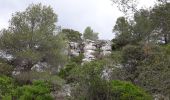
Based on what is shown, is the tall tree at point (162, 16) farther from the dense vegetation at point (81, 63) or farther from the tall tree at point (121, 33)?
the tall tree at point (121, 33)

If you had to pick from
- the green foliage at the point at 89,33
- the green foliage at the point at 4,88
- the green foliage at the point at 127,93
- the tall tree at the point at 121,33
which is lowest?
the green foliage at the point at 4,88

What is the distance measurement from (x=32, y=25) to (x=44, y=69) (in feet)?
15.6

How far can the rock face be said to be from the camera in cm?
5756

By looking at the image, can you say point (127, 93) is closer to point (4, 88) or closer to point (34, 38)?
point (4, 88)

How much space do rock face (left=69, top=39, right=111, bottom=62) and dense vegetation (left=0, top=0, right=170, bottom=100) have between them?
1715 millimetres

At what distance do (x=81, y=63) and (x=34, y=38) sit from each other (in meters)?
6.51

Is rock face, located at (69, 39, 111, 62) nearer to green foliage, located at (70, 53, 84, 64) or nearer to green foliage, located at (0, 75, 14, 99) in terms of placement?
green foliage, located at (70, 53, 84, 64)

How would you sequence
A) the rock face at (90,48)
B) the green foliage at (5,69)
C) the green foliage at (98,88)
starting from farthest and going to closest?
1. the rock face at (90,48)
2. the green foliage at (5,69)
3. the green foliage at (98,88)

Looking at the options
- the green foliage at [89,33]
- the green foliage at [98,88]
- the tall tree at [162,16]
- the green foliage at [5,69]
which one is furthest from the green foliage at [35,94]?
the green foliage at [89,33]

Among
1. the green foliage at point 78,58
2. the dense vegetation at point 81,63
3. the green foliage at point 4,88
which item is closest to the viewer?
the dense vegetation at point 81,63

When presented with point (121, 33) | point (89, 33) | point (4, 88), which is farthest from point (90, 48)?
point (89, 33)

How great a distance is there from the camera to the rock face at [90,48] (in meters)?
57.6

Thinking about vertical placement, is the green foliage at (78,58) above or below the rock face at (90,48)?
below

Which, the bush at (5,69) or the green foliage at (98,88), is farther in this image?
the bush at (5,69)
